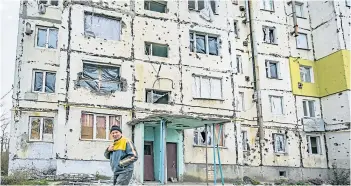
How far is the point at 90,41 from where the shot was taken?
20.1 m

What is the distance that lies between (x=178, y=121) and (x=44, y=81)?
10.6m

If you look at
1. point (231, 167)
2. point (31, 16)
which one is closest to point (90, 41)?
point (31, 16)

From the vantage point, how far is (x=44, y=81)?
23594 mm

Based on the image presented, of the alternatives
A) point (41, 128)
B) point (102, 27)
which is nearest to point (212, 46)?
point (102, 27)

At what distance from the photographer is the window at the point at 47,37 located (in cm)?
2442

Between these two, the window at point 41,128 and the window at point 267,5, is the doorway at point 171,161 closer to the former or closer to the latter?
the window at point 41,128

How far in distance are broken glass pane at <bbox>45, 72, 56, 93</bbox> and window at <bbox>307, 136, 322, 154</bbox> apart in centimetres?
1969

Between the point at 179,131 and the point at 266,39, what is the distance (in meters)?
13.0

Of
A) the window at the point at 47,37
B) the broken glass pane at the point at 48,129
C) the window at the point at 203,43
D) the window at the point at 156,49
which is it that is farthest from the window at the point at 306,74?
the broken glass pane at the point at 48,129

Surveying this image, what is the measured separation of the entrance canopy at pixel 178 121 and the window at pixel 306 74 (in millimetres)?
14453

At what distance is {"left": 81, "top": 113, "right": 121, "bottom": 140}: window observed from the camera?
61.9 feet

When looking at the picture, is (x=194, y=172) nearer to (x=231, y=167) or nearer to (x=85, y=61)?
(x=231, y=167)

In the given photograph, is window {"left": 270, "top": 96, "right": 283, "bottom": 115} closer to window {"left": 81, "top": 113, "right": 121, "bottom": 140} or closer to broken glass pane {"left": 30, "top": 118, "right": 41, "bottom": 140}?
window {"left": 81, "top": 113, "right": 121, "bottom": 140}

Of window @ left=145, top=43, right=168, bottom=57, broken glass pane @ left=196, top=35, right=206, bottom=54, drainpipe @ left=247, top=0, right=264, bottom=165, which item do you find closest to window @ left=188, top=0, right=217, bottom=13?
broken glass pane @ left=196, top=35, right=206, bottom=54
